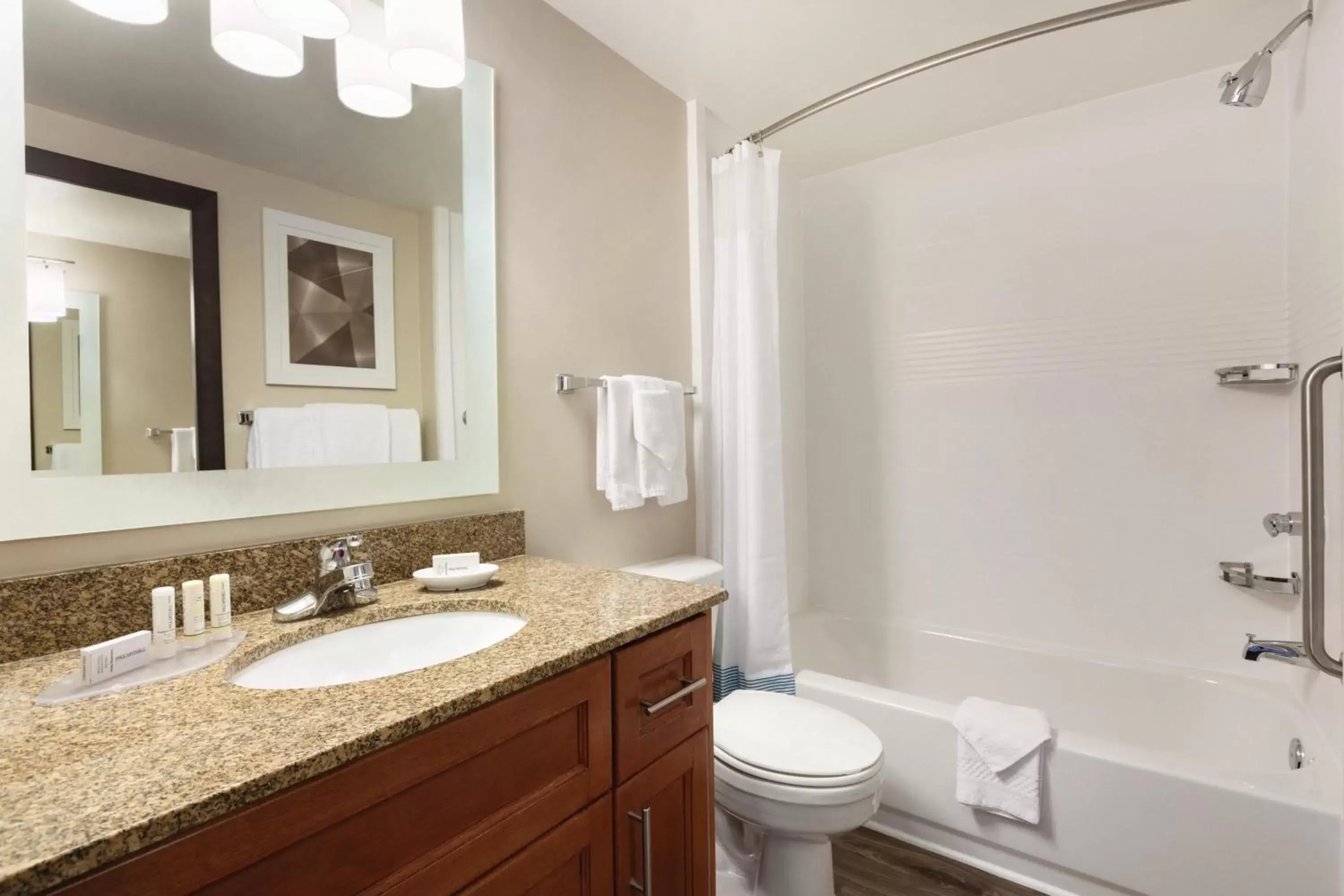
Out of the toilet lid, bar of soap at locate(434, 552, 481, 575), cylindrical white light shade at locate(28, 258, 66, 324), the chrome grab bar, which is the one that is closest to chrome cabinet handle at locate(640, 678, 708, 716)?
the toilet lid

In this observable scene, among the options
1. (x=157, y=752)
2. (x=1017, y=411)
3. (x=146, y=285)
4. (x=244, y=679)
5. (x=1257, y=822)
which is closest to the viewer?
(x=157, y=752)

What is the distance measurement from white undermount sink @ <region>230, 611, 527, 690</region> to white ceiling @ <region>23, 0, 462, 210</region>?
845 mm

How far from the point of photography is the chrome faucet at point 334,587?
1.01 m

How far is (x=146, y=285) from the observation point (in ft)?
3.19

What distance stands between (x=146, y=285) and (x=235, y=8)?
479mm

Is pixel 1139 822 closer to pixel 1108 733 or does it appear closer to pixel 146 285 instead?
pixel 1108 733

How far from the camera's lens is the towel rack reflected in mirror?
1626 millimetres

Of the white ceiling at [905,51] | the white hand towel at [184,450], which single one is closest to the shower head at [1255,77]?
the white ceiling at [905,51]

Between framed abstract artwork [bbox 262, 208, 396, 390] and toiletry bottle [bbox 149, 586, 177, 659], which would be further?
framed abstract artwork [bbox 262, 208, 396, 390]

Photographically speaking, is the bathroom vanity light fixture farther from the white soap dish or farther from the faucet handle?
the white soap dish

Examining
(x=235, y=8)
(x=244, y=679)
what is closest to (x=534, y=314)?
(x=235, y=8)

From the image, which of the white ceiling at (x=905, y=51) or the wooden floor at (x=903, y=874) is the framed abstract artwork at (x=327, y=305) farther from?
the wooden floor at (x=903, y=874)

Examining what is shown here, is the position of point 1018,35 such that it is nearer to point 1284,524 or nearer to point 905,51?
point 905,51

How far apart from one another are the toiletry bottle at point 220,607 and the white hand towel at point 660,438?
974 mm
